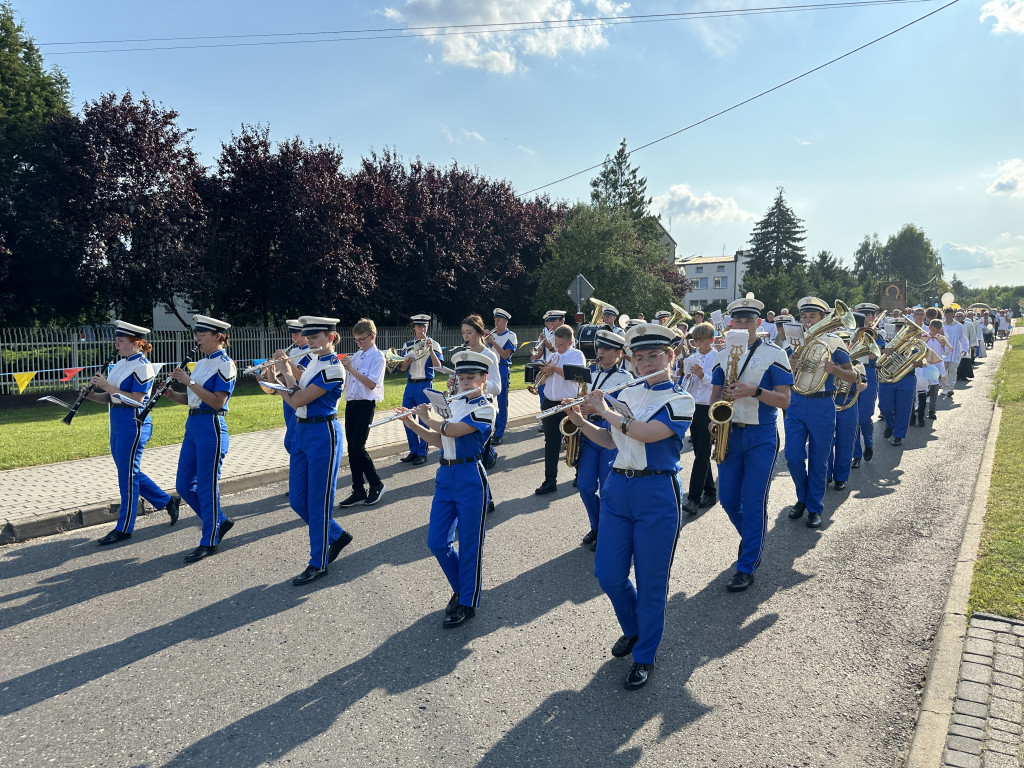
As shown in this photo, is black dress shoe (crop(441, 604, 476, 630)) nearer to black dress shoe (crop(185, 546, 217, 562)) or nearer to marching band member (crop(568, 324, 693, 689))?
marching band member (crop(568, 324, 693, 689))

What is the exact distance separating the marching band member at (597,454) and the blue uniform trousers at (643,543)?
1803 mm

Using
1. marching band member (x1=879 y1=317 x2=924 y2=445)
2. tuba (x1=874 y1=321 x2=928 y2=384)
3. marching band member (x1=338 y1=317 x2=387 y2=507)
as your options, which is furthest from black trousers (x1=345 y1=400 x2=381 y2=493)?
marching band member (x1=879 y1=317 x2=924 y2=445)

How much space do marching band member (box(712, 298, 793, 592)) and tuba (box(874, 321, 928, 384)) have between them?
19.0ft

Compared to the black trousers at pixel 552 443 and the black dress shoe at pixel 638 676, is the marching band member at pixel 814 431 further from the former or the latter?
the black dress shoe at pixel 638 676

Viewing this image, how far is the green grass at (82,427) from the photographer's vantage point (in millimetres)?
9203

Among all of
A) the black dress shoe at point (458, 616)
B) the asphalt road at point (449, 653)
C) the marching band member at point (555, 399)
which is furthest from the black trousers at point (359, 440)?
the black dress shoe at point (458, 616)

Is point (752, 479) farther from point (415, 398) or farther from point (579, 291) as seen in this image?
point (579, 291)

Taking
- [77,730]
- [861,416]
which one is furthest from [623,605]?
[861,416]

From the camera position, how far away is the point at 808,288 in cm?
5412

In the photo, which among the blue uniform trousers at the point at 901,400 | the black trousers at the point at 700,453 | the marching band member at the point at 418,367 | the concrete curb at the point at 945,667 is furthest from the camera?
the blue uniform trousers at the point at 901,400

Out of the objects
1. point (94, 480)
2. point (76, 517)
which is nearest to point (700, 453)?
point (76, 517)

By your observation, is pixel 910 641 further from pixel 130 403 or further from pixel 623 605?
pixel 130 403

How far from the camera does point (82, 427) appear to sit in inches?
440

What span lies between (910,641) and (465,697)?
115 inches
